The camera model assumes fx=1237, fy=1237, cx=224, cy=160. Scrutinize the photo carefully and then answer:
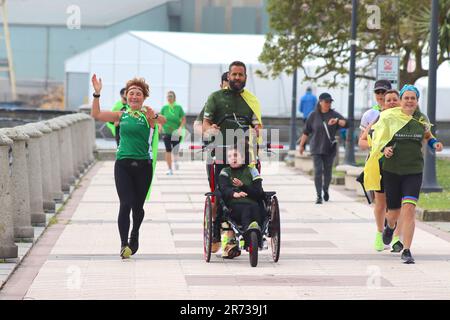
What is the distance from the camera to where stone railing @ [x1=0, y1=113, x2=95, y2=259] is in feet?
36.8

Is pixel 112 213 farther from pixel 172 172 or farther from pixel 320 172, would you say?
pixel 172 172

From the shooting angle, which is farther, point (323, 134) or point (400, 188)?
point (323, 134)

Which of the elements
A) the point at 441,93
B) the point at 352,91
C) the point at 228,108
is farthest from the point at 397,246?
the point at 441,93

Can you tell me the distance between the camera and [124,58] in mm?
41750

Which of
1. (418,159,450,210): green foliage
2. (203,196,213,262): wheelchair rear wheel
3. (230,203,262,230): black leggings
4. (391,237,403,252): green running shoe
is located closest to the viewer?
(230,203,262,230): black leggings

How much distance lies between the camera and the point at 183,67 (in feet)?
135

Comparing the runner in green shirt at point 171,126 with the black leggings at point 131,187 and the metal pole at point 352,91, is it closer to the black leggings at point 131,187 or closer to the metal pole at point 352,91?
the metal pole at point 352,91

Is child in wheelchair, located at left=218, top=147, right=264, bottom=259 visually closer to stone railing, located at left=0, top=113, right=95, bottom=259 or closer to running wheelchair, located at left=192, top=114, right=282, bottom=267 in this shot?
running wheelchair, located at left=192, top=114, right=282, bottom=267

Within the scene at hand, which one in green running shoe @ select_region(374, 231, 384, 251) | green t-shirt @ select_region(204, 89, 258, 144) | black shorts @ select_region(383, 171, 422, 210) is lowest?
green running shoe @ select_region(374, 231, 384, 251)

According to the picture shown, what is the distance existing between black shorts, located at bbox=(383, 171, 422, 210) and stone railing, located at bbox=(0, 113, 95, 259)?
3636 mm

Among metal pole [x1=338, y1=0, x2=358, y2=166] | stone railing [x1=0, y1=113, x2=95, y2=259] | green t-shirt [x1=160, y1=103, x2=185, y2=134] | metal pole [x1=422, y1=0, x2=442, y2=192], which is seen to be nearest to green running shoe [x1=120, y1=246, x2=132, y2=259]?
stone railing [x1=0, y1=113, x2=95, y2=259]

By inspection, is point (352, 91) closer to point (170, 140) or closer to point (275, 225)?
point (170, 140)

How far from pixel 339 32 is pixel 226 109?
55.8ft

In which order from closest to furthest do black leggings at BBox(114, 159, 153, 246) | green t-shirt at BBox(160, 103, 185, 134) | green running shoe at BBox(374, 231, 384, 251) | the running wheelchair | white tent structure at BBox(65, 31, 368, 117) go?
the running wheelchair
black leggings at BBox(114, 159, 153, 246)
green running shoe at BBox(374, 231, 384, 251)
green t-shirt at BBox(160, 103, 185, 134)
white tent structure at BBox(65, 31, 368, 117)
